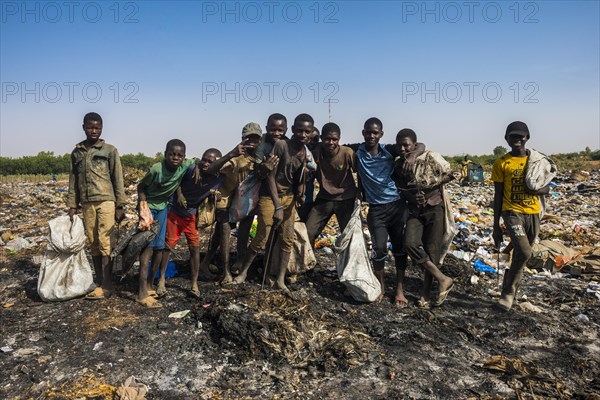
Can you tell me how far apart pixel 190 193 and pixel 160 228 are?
42 cm

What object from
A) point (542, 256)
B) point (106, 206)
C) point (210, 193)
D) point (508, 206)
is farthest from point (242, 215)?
point (542, 256)

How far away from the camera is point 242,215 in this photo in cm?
438

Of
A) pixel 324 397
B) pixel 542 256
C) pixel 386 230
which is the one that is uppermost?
pixel 386 230

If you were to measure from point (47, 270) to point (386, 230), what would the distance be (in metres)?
3.07

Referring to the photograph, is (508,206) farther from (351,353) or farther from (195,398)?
(195,398)

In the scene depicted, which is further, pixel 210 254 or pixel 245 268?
pixel 210 254

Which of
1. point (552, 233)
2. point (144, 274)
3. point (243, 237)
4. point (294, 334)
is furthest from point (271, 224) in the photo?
point (552, 233)

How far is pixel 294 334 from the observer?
125 inches

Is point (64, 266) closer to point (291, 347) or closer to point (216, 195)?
point (216, 195)

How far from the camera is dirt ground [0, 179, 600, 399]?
2789mm

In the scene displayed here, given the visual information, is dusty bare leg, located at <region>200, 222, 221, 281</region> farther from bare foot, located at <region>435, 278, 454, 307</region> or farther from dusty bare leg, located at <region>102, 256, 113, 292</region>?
bare foot, located at <region>435, 278, 454, 307</region>

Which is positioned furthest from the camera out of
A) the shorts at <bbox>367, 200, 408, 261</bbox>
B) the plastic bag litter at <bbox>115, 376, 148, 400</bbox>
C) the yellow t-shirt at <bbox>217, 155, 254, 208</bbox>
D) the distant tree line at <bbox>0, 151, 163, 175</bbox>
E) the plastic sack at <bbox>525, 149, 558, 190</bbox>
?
the distant tree line at <bbox>0, 151, 163, 175</bbox>

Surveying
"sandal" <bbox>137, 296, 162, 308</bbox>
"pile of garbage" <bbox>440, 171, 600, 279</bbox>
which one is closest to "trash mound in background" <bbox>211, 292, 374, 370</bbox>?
"sandal" <bbox>137, 296, 162, 308</bbox>

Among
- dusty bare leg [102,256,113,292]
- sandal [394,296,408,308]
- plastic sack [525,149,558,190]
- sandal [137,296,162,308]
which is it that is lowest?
sandal [394,296,408,308]
